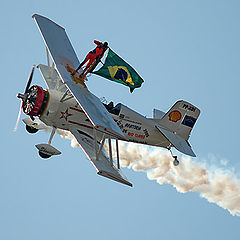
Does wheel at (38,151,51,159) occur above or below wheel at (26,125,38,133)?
below

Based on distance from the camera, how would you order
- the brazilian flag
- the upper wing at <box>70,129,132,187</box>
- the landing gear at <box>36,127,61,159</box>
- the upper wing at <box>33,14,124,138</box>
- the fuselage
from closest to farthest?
the upper wing at <box>33,14,124,138</box> → the upper wing at <box>70,129,132,187</box> → the landing gear at <box>36,127,61,159</box> → the fuselage → the brazilian flag

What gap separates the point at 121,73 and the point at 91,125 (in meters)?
2.35

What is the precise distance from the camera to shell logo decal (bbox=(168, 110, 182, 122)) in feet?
106

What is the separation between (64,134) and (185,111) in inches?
195

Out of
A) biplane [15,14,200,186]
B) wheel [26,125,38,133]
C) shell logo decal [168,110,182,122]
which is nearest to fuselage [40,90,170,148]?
biplane [15,14,200,186]

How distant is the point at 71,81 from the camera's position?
28.6 meters

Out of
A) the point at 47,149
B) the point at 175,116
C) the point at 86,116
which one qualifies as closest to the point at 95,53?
the point at 86,116

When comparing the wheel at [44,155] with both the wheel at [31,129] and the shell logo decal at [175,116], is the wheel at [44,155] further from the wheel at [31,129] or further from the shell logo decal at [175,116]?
the shell logo decal at [175,116]

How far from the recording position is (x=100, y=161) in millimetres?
28719

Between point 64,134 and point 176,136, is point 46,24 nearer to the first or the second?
point 64,134

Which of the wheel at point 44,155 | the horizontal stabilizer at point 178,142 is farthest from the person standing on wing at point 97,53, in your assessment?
the horizontal stabilizer at point 178,142

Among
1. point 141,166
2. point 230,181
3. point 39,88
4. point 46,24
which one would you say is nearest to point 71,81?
point 39,88

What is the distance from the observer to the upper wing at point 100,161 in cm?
2803

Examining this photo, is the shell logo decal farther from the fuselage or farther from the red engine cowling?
the red engine cowling
